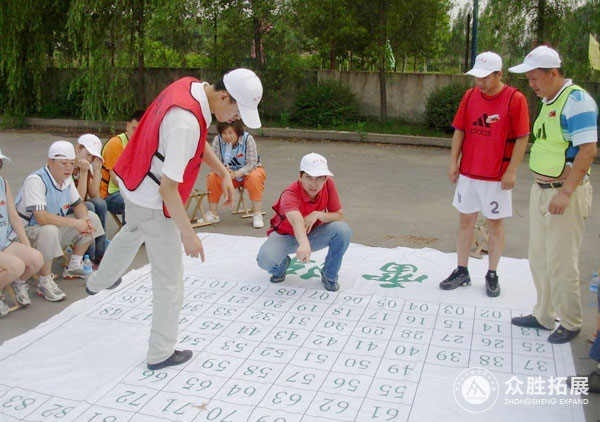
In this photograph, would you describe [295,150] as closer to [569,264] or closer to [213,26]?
[213,26]

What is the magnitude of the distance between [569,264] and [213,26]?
11.2 meters

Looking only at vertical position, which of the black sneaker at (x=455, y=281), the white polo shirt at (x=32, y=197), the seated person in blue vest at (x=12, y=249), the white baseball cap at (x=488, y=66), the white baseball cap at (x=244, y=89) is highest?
the white baseball cap at (x=488, y=66)

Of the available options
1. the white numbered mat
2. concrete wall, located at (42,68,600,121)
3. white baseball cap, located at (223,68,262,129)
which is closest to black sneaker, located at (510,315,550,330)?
the white numbered mat

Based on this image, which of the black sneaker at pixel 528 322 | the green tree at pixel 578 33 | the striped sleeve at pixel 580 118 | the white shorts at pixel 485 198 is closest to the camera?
the striped sleeve at pixel 580 118

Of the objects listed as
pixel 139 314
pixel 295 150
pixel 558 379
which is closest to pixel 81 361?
pixel 139 314

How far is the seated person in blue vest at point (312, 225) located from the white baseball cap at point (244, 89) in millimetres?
1194

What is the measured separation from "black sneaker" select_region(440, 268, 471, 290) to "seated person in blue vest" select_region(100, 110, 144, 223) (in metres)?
2.83

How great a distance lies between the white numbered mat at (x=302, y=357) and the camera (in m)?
2.93

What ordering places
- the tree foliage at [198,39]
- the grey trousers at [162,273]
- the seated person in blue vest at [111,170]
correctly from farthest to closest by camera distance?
the tree foliage at [198,39] → the seated person in blue vest at [111,170] → the grey trousers at [162,273]

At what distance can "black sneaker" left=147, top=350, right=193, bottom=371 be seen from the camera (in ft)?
10.8

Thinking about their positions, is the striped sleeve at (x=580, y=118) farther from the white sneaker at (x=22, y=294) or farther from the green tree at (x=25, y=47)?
the green tree at (x=25, y=47)

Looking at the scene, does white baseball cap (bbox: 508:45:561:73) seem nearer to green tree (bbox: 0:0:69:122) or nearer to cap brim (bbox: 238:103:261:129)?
cap brim (bbox: 238:103:261:129)

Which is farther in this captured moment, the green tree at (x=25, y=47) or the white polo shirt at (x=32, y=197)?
the green tree at (x=25, y=47)

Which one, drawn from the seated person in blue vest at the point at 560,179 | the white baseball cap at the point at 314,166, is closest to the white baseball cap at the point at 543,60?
the seated person in blue vest at the point at 560,179
